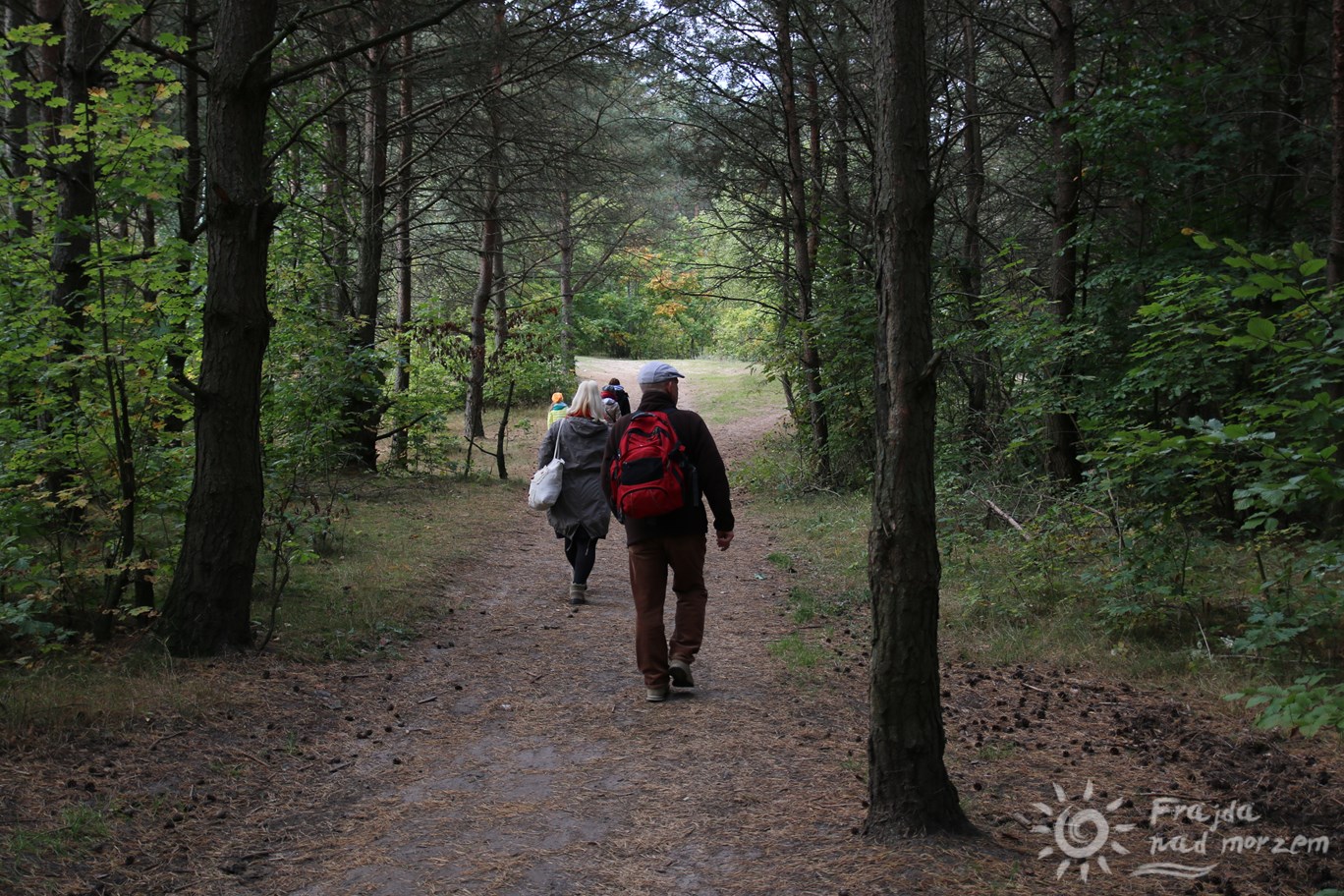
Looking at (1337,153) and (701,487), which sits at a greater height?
(1337,153)

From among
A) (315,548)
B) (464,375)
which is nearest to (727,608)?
(315,548)

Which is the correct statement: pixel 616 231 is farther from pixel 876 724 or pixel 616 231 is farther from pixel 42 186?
pixel 876 724

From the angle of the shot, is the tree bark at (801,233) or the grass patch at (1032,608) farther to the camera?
the tree bark at (801,233)

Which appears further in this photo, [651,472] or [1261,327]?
[651,472]

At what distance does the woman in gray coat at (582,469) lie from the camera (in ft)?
27.3

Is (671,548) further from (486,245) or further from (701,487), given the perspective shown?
(486,245)

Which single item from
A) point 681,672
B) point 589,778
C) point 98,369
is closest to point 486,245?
point 98,369

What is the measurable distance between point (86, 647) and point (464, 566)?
4.13 meters

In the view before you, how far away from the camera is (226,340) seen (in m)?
5.93

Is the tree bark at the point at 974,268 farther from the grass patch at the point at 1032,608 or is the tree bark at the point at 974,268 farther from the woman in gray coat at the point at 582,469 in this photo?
the woman in gray coat at the point at 582,469

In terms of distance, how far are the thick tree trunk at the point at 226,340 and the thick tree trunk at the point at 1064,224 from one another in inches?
298

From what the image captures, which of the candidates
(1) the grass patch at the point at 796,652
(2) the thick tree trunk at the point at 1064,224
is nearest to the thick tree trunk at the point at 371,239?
(1) the grass patch at the point at 796,652

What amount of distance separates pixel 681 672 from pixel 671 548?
0.83 meters

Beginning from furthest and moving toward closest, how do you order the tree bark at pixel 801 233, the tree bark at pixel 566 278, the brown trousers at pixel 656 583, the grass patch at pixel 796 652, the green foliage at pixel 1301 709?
the tree bark at pixel 566 278 → the tree bark at pixel 801 233 → the grass patch at pixel 796 652 → the brown trousers at pixel 656 583 → the green foliage at pixel 1301 709
